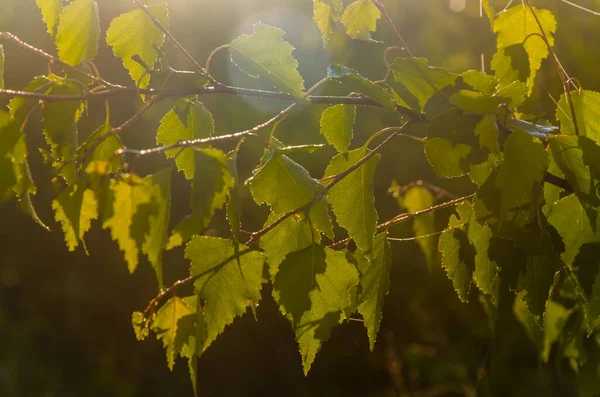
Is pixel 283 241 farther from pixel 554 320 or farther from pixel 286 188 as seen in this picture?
pixel 554 320

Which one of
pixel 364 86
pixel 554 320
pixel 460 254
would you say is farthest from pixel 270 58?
pixel 554 320

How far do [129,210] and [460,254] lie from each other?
0.47 meters

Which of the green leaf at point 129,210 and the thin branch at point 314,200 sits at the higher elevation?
the green leaf at point 129,210

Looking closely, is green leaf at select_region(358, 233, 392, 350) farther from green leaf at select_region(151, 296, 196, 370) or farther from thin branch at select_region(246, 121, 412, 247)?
green leaf at select_region(151, 296, 196, 370)

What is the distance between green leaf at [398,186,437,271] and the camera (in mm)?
1276

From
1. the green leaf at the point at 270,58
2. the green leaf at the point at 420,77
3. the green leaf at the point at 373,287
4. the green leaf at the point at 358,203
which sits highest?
the green leaf at the point at 270,58

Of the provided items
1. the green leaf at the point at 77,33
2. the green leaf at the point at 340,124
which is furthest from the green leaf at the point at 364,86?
the green leaf at the point at 77,33

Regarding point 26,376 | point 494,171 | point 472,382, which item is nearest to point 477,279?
point 494,171

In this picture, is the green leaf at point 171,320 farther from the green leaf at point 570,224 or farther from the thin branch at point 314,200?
the green leaf at point 570,224

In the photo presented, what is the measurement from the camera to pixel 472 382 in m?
3.06

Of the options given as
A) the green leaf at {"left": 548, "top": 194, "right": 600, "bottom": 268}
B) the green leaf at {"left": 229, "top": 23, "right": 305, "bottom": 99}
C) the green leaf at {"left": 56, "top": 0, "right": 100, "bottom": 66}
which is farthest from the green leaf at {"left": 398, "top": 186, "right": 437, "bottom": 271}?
the green leaf at {"left": 56, "top": 0, "right": 100, "bottom": 66}

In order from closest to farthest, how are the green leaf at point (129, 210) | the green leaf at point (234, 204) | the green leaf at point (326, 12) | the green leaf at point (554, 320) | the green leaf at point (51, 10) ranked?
1. the green leaf at point (129, 210)
2. the green leaf at point (234, 204)
3. the green leaf at point (51, 10)
4. the green leaf at point (326, 12)
5. the green leaf at point (554, 320)

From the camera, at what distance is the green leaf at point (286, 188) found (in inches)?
27.9

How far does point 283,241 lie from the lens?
29.7 inches
